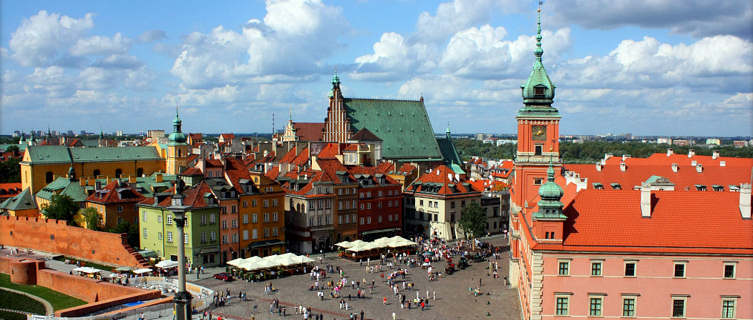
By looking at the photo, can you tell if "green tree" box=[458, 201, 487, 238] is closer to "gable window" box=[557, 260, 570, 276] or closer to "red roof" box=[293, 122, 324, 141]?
"gable window" box=[557, 260, 570, 276]

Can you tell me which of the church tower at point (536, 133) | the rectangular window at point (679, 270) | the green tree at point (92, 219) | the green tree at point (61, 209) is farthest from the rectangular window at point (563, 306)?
the green tree at point (61, 209)

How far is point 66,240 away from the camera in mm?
72938

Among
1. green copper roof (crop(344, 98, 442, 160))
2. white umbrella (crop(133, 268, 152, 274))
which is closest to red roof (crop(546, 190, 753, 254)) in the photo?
white umbrella (crop(133, 268, 152, 274))

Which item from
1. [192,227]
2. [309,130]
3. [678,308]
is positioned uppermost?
[309,130]

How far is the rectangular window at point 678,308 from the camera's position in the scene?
39.2 meters

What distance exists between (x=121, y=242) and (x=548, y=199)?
147 feet

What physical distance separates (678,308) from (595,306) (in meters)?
4.77

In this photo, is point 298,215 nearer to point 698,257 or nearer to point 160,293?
point 160,293

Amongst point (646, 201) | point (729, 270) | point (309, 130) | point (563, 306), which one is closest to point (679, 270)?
point (729, 270)

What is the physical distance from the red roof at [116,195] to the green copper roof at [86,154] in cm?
2378

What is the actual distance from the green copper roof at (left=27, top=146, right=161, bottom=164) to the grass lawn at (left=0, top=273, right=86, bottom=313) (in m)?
37.1

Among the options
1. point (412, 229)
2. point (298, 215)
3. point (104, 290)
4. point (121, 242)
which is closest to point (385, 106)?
point (412, 229)

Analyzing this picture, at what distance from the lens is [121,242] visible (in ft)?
218

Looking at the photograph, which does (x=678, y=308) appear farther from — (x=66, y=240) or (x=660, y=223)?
(x=66, y=240)
